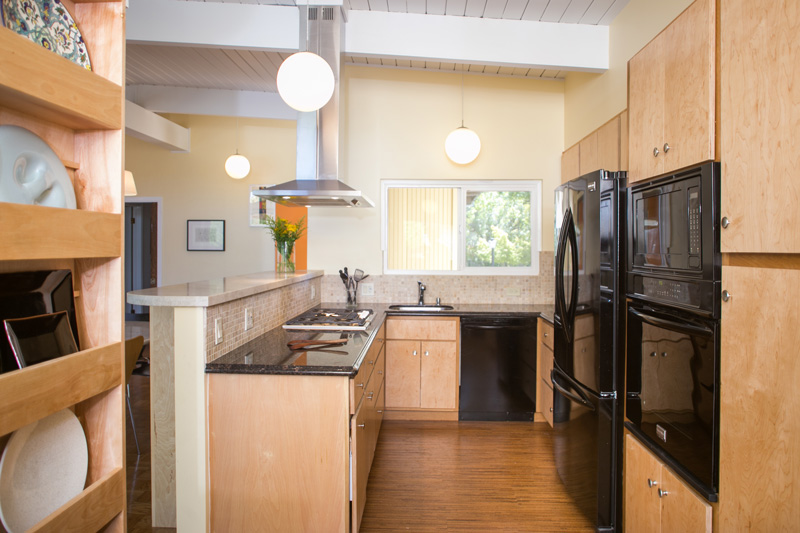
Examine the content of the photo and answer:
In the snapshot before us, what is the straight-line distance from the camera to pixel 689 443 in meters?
1.45

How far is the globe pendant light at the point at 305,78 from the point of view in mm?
2203

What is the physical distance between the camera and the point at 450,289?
399cm

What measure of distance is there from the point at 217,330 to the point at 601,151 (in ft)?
8.76

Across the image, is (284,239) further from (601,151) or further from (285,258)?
(601,151)

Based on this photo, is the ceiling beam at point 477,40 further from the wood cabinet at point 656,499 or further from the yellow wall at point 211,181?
the yellow wall at point 211,181

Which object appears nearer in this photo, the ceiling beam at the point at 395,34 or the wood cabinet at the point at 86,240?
the wood cabinet at the point at 86,240

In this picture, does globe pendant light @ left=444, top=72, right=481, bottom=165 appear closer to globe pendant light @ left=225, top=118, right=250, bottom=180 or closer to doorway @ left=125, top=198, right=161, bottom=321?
globe pendant light @ left=225, top=118, right=250, bottom=180

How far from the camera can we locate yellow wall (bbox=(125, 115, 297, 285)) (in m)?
5.64

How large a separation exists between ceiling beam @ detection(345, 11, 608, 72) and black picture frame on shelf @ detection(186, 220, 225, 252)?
336 cm

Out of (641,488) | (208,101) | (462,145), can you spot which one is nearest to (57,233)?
(641,488)

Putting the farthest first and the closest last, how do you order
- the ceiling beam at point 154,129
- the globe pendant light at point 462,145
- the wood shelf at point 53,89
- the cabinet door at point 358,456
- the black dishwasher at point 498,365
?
the ceiling beam at point 154,129 < the globe pendant light at point 462,145 < the black dishwasher at point 498,365 < the cabinet door at point 358,456 < the wood shelf at point 53,89

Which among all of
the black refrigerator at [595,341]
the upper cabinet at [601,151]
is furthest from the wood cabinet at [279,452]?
the upper cabinet at [601,151]

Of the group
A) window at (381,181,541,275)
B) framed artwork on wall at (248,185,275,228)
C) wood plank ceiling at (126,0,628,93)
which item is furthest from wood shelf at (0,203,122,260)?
framed artwork on wall at (248,185,275,228)

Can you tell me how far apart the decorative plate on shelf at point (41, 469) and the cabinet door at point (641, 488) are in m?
1.91
